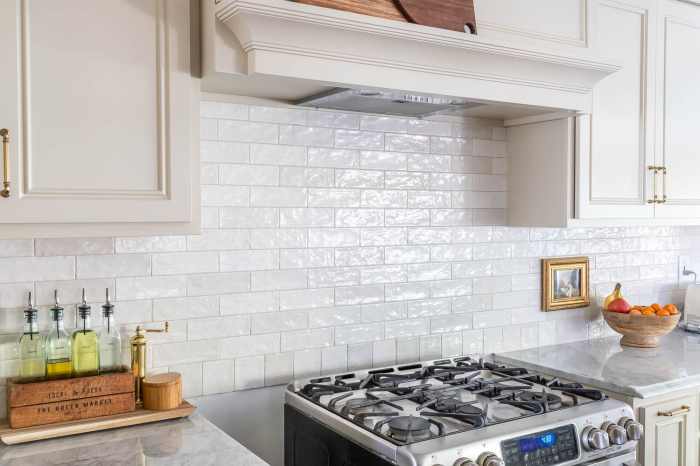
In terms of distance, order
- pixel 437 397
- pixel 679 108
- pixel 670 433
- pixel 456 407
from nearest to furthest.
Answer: pixel 456 407 < pixel 437 397 < pixel 670 433 < pixel 679 108

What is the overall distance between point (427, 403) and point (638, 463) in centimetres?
74

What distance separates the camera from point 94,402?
1.84 metres

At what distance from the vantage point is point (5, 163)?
154 centimetres

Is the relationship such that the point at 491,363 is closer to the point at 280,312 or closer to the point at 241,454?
the point at 280,312

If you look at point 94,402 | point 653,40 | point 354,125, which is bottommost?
point 94,402

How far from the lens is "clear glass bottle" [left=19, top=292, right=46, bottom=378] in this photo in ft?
6.04

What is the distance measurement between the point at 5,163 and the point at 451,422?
1.35 meters

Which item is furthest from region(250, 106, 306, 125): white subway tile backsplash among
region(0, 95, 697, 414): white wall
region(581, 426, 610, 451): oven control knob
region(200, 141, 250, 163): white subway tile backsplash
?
region(581, 426, 610, 451): oven control knob

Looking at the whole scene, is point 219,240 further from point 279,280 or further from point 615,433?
point 615,433

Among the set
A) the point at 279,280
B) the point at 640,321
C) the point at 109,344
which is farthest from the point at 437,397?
the point at 640,321

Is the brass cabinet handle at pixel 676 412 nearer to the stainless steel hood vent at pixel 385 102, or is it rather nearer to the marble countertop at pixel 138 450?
the stainless steel hood vent at pixel 385 102

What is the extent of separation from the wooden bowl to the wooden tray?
1.90 metres

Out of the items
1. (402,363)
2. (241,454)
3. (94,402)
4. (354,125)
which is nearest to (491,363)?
(402,363)

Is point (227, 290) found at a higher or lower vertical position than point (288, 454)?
higher
